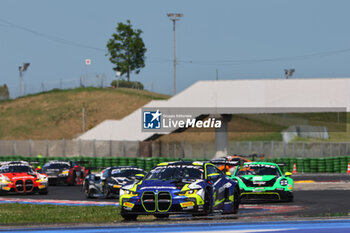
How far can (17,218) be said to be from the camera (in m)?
17.0

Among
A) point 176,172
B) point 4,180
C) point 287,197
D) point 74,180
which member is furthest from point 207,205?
point 74,180

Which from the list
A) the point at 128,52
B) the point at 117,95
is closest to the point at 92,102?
the point at 117,95

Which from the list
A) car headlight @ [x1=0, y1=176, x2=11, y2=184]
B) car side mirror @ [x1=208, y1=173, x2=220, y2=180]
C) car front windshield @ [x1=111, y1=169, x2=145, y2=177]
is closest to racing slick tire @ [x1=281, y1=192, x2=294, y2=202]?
car side mirror @ [x1=208, y1=173, x2=220, y2=180]

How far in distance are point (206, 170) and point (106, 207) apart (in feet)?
16.6

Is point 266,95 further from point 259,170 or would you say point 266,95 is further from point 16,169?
point 259,170

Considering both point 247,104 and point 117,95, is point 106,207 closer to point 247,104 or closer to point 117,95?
point 247,104

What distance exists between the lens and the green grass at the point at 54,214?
1578cm

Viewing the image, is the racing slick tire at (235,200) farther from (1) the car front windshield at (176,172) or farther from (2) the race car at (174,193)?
(1) the car front windshield at (176,172)

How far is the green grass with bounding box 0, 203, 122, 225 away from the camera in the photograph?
51.8ft

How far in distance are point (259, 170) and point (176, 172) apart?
682 cm

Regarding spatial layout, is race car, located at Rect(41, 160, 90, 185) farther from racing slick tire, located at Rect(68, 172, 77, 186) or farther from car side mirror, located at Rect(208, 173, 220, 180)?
car side mirror, located at Rect(208, 173, 220, 180)

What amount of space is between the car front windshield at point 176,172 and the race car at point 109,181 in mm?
8770

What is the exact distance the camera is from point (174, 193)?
49.5 ft

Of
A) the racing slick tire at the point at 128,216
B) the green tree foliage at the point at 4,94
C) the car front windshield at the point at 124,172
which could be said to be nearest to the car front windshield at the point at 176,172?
the racing slick tire at the point at 128,216
